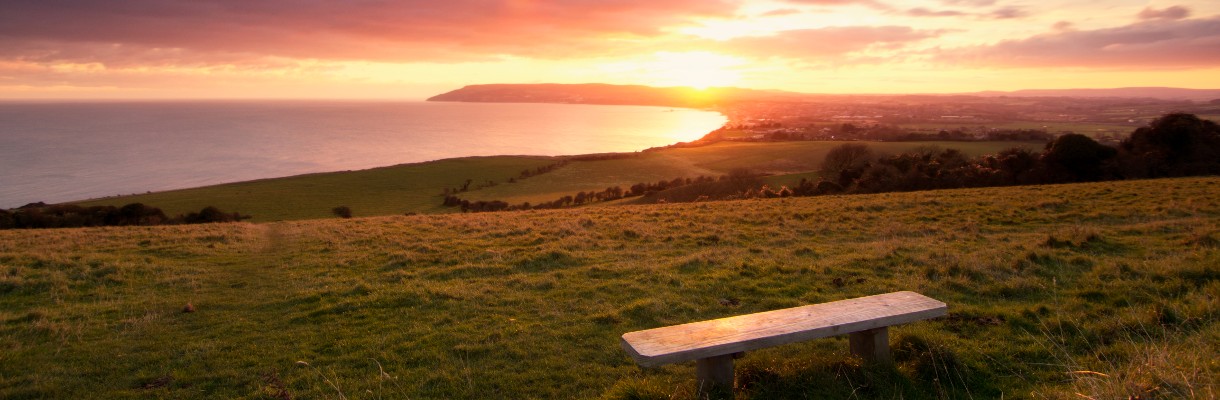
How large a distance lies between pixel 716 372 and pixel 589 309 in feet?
12.0

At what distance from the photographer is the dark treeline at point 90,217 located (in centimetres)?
2977

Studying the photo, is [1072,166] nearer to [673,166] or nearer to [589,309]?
[589,309]

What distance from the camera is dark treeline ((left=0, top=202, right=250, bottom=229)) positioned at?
29.8 m

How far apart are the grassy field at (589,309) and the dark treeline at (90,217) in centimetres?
1838

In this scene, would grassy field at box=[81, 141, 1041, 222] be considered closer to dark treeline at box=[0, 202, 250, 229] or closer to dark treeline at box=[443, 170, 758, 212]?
dark treeline at box=[443, 170, 758, 212]

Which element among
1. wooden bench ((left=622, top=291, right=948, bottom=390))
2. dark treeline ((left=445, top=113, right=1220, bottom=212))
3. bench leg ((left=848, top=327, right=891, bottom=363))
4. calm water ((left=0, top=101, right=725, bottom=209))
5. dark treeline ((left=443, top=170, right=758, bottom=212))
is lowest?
dark treeline ((left=443, top=170, right=758, bottom=212))

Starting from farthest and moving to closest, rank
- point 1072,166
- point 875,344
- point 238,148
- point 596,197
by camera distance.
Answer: point 238,148 < point 596,197 < point 1072,166 < point 875,344

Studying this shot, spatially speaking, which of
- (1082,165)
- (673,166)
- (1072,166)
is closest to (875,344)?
(1072,166)

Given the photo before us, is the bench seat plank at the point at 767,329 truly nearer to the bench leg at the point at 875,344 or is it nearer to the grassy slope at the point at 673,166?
the bench leg at the point at 875,344

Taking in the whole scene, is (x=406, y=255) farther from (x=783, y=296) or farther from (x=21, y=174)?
(x=21, y=174)

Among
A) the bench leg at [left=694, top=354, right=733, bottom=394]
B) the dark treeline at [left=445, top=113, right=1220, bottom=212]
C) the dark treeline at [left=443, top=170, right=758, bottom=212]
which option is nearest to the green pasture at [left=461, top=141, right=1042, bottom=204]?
the dark treeline at [left=443, top=170, right=758, bottom=212]

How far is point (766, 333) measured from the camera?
4746 millimetres

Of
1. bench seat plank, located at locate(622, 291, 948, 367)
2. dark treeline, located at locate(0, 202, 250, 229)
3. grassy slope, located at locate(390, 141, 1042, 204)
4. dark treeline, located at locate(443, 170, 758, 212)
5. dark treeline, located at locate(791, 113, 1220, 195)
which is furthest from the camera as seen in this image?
grassy slope, located at locate(390, 141, 1042, 204)

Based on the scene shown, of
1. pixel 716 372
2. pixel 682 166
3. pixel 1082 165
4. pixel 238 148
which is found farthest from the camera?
pixel 238 148
